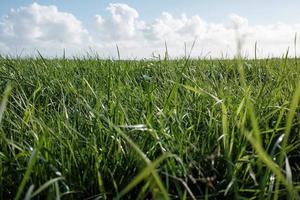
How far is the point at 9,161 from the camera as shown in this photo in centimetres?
145

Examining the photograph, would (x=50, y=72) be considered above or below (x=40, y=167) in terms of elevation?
above

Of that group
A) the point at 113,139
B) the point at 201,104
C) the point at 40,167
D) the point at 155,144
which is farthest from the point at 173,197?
the point at 201,104

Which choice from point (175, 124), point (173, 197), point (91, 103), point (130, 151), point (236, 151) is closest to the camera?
point (173, 197)

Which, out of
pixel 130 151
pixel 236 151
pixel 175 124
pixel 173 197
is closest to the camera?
pixel 173 197

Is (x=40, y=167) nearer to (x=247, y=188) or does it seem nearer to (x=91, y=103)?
(x=247, y=188)

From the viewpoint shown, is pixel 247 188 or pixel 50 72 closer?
pixel 247 188

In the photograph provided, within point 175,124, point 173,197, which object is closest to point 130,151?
point 173,197

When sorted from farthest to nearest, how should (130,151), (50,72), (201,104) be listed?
1. (50,72)
2. (201,104)
3. (130,151)

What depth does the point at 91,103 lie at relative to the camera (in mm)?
2357

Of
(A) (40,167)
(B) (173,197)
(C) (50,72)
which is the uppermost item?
(C) (50,72)

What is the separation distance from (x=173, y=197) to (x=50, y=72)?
249cm

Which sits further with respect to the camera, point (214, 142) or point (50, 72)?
point (50, 72)

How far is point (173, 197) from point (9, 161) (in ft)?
1.94

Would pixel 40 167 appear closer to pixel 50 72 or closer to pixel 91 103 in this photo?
pixel 91 103
